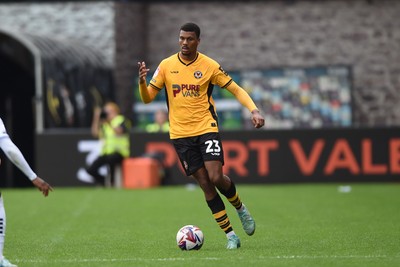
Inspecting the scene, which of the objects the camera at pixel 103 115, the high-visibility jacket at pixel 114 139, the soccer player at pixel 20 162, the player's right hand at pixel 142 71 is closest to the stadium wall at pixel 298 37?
the camera at pixel 103 115

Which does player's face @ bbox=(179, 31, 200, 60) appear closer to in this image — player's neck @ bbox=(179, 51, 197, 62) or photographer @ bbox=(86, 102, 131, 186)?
player's neck @ bbox=(179, 51, 197, 62)

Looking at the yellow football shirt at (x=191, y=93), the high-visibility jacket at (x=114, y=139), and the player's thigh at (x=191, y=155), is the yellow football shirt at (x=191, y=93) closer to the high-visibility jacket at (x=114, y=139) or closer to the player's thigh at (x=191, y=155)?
the player's thigh at (x=191, y=155)

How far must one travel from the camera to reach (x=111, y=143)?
1003 inches

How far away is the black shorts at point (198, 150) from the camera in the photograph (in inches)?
457

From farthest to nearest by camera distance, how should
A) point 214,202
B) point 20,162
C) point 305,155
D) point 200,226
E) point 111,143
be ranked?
point 111,143 → point 305,155 → point 200,226 → point 214,202 → point 20,162

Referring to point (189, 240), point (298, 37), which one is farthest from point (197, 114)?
point (298, 37)

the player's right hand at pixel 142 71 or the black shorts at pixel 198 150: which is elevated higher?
the player's right hand at pixel 142 71

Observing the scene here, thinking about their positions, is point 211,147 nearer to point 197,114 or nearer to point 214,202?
point 197,114

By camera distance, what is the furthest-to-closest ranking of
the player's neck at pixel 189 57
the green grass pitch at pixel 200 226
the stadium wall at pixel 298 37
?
1. the stadium wall at pixel 298 37
2. the player's neck at pixel 189 57
3. the green grass pitch at pixel 200 226

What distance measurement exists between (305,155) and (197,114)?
1376 cm

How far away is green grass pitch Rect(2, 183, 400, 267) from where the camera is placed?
10.6 metres

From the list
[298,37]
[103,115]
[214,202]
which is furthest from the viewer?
[298,37]

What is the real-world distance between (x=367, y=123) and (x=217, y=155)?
71.1 feet

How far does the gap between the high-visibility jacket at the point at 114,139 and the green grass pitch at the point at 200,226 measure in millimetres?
2062
